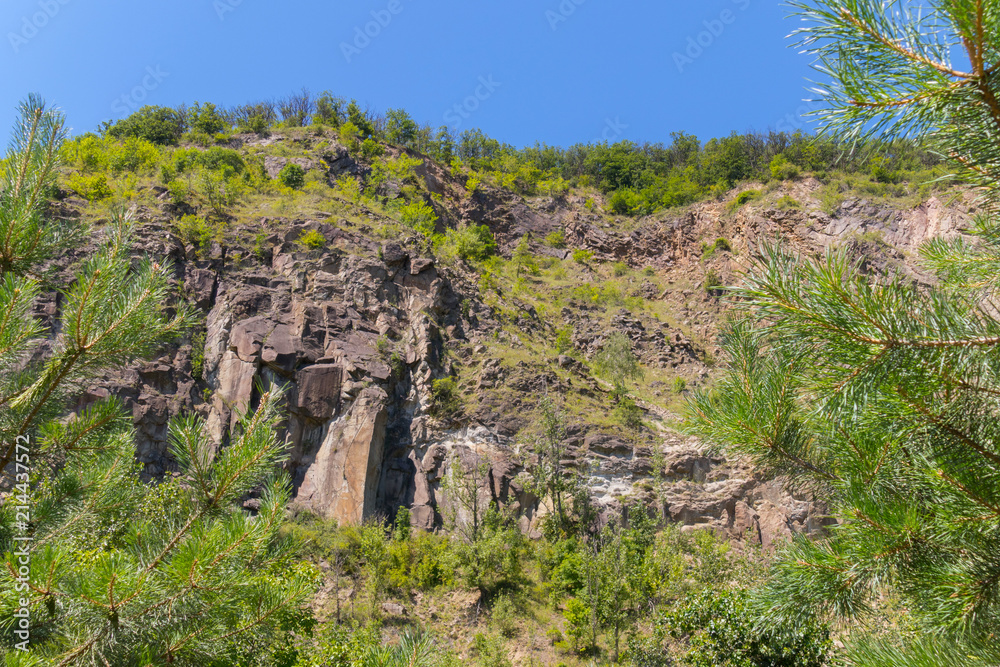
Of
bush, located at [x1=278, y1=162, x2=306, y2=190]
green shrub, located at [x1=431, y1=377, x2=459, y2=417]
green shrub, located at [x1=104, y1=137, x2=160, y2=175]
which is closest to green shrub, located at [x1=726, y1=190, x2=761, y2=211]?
green shrub, located at [x1=431, y1=377, x2=459, y2=417]

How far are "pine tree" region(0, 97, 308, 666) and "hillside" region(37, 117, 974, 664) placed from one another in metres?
11.9

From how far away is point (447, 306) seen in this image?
29.1 metres

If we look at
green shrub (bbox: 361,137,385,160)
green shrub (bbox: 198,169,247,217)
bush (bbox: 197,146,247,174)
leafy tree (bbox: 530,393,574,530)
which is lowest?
leafy tree (bbox: 530,393,574,530)

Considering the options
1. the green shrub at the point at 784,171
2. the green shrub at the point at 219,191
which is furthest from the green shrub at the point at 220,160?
the green shrub at the point at 784,171

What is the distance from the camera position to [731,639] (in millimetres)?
9797

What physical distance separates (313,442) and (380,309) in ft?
24.3

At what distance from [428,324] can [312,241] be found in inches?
283

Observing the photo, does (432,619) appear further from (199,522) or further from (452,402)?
(199,522)

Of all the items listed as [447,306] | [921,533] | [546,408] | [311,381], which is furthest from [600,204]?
[921,533]

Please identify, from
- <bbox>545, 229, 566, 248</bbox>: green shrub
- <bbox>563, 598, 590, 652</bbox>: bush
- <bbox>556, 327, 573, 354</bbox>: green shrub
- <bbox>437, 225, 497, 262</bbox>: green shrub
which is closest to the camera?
<bbox>563, 598, 590, 652</bbox>: bush

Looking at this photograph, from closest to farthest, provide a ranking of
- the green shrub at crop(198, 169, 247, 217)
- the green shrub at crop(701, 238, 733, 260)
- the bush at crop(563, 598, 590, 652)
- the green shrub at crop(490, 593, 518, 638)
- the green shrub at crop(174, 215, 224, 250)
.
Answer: the bush at crop(563, 598, 590, 652) → the green shrub at crop(490, 593, 518, 638) → the green shrub at crop(174, 215, 224, 250) → the green shrub at crop(198, 169, 247, 217) → the green shrub at crop(701, 238, 733, 260)

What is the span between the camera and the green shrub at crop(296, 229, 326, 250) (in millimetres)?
28531

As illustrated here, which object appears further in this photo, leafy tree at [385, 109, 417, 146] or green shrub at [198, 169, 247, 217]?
leafy tree at [385, 109, 417, 146]

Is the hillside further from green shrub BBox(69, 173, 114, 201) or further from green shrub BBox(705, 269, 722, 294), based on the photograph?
green shrub BBox(705, 269, 722, 294)
